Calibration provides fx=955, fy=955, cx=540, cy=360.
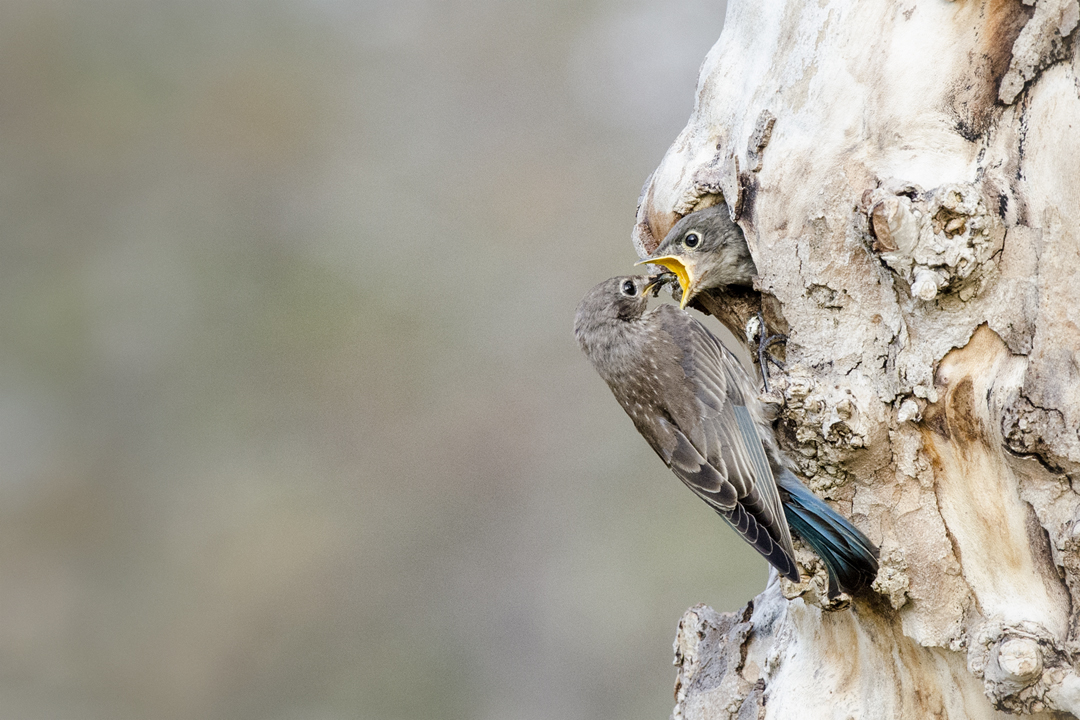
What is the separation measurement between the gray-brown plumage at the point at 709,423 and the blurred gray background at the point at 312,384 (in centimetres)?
301

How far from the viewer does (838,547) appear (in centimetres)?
216

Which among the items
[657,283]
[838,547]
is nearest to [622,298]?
[657,283]

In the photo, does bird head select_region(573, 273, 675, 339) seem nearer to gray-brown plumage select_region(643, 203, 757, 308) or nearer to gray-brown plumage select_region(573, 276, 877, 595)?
gray-brown plumage select_region(573, 276, 877, 595)

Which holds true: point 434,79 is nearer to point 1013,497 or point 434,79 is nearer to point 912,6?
point 912,6

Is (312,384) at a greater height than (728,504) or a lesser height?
greater

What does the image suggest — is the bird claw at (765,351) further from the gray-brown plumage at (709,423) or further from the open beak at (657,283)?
the open beak at (657,283)

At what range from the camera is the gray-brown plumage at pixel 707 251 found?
8.36 feet

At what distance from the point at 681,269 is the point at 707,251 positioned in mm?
88

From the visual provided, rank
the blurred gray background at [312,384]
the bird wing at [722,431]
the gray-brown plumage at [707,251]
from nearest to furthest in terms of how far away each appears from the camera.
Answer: the bird wing at [722,431] → the gray-brown plumage at [707,251] → the blurred gray background at [312,384]

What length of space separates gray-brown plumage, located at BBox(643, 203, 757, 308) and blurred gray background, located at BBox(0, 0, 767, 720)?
323 cm

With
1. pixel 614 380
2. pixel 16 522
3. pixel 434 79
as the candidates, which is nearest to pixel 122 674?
pixel 16 522

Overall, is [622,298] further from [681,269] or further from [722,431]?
[722,431]

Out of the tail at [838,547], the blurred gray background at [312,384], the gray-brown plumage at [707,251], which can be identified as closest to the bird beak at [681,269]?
the gray-brown plumage at [707,251]

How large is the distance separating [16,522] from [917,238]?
5.82 m
